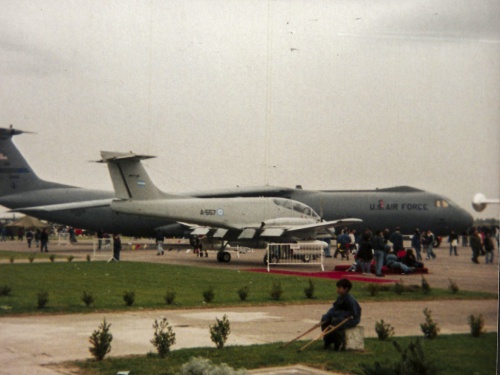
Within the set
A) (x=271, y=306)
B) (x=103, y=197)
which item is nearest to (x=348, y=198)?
(x=103, y=197)

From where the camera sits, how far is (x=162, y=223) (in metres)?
40.6

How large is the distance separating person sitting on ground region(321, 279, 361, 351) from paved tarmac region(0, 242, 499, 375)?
1.00 m

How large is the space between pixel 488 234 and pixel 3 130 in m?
6.42

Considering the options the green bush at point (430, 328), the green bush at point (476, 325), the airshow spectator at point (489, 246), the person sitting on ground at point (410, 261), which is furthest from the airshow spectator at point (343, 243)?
the airshow spectator at point (489, 246)

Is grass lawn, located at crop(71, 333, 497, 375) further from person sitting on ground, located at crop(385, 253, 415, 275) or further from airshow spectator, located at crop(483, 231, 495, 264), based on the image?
person sitting on ground, located at crop(385, 253, 415, 275)

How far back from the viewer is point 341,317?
29.4 feet

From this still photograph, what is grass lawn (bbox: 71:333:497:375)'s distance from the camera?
755cm

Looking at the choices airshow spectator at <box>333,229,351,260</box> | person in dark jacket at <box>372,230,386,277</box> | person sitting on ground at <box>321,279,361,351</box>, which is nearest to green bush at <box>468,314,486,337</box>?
person sitting on ground at <box>321,279,361,351</box>

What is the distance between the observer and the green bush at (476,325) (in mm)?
6797

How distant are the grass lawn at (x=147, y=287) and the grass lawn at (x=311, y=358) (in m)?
0.70

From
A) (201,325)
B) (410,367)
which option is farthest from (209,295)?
(410,367)

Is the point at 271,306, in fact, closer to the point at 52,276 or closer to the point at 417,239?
the point at 52,276

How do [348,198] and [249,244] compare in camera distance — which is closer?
[249,244]

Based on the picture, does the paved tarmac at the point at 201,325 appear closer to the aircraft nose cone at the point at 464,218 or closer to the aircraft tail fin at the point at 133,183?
the aircraft nose cone at the point at 464,218
